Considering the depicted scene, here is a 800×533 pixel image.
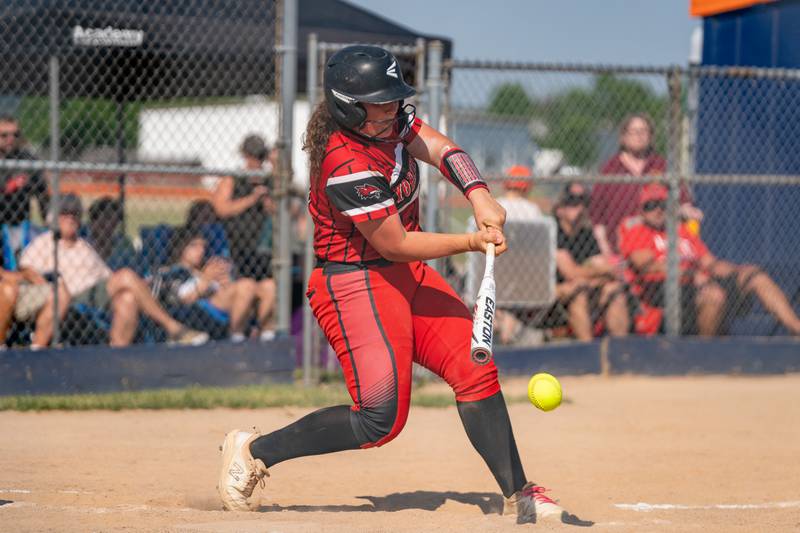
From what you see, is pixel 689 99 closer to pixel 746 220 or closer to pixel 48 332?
pixel 746 220

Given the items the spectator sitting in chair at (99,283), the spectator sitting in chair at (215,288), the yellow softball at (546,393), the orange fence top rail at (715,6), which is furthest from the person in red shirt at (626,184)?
the yellow softball at (546,393)

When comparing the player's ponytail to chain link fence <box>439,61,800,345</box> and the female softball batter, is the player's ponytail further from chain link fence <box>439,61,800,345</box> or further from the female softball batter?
chain link fence <box>439,61,800,345</box>

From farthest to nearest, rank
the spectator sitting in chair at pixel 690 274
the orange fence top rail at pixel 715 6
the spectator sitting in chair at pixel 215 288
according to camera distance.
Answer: the orange fence top rail at pixel 715 6
the spectator sitting in chair at pixel 690 274
the spectator sitting in chair at pixel 215 288

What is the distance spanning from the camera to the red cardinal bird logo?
4.10 metres

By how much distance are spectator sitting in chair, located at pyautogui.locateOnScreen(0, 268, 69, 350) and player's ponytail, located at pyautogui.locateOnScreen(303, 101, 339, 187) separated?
387 cm

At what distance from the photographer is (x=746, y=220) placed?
10.2 meters

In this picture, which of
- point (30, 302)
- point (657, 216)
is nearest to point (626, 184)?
point (657, 216)

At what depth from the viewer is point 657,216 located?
912cm

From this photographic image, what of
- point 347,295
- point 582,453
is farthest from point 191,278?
point 347,295

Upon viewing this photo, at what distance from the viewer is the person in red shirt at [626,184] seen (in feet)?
30.3

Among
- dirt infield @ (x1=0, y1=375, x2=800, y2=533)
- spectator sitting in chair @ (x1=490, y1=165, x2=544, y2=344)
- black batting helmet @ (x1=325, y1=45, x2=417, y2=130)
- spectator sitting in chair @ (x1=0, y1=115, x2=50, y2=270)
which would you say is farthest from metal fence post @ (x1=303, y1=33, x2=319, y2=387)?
A: black batting helmet @ (x1=325, y1=45, x2=417, y2=130)

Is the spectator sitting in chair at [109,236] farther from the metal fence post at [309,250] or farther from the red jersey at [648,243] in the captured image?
the red jersey at [648,243]

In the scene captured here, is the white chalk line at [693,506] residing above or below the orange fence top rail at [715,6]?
below

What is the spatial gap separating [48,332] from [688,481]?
458 cm
